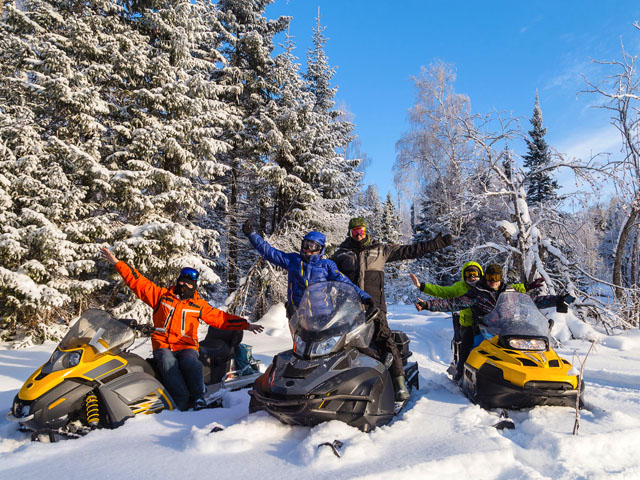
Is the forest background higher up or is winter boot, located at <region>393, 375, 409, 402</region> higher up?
the forest background

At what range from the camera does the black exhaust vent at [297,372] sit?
2.75m

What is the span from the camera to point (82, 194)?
26.8 ft

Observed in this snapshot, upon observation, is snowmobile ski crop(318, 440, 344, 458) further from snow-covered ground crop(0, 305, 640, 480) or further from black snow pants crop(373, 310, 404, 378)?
black snow pants crop(373, 310, 404, 378)

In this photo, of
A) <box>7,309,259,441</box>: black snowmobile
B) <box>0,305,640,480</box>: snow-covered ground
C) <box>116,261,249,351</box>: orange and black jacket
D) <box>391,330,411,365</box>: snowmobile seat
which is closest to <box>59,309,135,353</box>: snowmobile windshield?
<box>7,309,259,441</box>: black snowmobile

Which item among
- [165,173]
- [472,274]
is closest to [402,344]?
[472,274]

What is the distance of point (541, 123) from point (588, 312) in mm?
21177

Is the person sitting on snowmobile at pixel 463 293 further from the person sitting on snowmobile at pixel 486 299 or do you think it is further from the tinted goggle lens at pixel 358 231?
the tinted goggle lens at pixel 358 231

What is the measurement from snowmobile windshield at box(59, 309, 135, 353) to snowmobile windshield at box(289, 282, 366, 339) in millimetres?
1643

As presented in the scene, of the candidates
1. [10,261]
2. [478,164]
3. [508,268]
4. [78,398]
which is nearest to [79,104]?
[10,261]

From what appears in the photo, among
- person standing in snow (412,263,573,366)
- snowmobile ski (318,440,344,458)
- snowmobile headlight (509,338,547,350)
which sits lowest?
snowmobile ski (318,440,344,458)

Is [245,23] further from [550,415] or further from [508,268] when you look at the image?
[550,415]

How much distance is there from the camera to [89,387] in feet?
10.6

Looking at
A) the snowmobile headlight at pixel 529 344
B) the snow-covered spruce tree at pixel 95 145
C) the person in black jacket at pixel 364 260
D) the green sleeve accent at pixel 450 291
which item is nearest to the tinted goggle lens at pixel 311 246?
the person in black jacket at pixel 364 260

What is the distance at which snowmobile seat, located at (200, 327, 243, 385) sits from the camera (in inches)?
168
